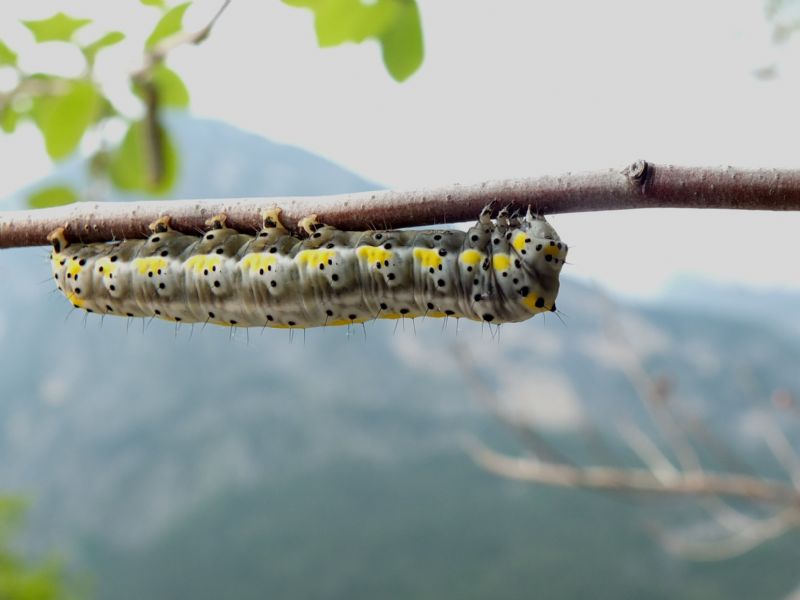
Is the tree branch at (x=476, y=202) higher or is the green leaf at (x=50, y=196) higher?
the tree branch at (x=476, y=202)

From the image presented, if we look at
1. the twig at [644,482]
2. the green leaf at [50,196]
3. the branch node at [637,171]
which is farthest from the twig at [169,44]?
the twig at [644,482]

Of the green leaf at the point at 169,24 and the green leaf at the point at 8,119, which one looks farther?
the green leaf at the point at 8,119

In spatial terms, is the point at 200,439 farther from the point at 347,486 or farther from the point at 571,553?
the point at 571,553

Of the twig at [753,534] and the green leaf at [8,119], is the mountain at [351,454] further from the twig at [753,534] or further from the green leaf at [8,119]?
the green leaf at [8,119]

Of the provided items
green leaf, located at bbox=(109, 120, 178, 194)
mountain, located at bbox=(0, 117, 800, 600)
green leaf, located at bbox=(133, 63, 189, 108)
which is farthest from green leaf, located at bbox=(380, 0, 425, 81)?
mountain, located at bbox=(0, 117, 800, 600)

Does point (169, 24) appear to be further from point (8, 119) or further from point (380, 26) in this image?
point (8, 119)

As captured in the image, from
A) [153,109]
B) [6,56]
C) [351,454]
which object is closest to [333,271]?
[153,109]
